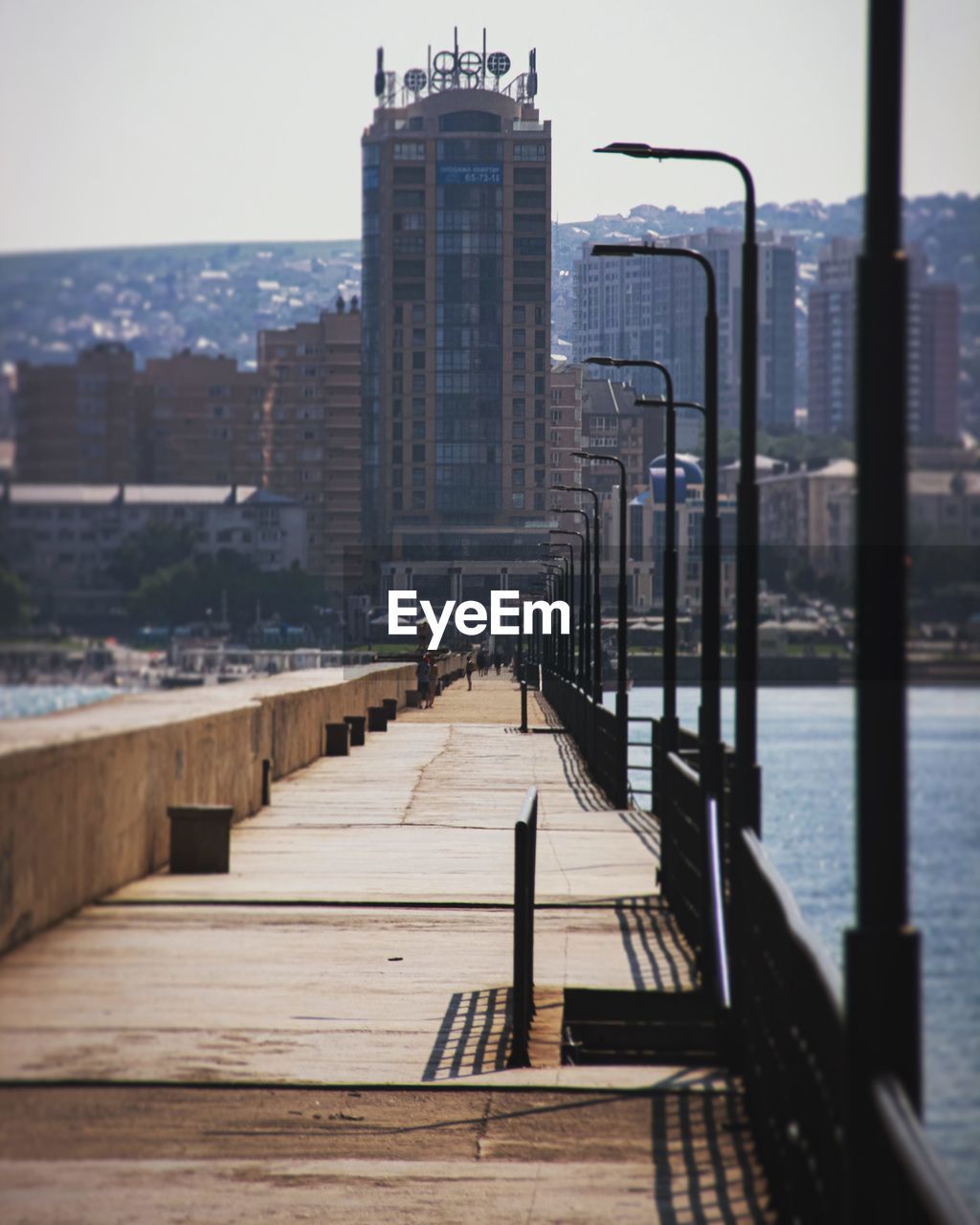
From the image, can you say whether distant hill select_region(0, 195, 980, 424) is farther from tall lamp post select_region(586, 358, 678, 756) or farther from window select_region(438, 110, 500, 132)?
window select_region(438, 110, 500, 132)

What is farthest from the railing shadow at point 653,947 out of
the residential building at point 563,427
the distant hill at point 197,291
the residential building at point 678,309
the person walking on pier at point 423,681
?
the person walking on pier at point 423,681

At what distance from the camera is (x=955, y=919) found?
5525cm

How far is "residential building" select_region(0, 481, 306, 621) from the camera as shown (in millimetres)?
4875

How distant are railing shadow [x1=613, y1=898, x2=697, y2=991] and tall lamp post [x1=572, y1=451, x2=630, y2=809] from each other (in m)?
12.2

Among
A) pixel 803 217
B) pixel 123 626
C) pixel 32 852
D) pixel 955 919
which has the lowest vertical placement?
pixel 955 919

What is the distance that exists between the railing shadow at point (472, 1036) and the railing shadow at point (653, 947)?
3.09 feet

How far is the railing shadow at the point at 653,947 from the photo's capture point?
10664mm

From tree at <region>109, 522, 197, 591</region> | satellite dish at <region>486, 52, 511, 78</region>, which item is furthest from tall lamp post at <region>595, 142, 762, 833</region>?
satellite dish at <region>486, 52, 511, 78</region>

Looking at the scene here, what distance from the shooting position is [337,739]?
32.5 metres

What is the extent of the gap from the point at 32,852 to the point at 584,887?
1063cm

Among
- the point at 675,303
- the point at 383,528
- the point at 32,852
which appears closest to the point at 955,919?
the point at 383,528

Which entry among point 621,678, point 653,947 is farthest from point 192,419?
point 621,678

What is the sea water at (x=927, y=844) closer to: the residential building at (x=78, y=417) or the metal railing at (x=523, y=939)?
the metal railing at (x=523, y=939)

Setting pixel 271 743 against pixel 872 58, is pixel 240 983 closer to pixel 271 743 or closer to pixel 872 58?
pixel 872 58
